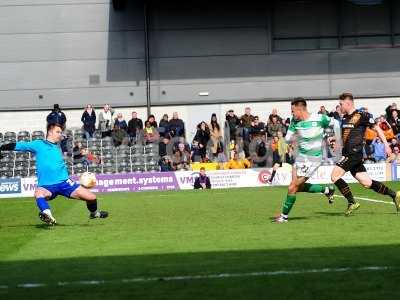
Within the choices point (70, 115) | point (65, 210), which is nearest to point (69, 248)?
point (65, 210)

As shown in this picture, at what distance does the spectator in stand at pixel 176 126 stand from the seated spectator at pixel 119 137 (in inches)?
71.1

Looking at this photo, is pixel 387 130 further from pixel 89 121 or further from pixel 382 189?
pixel 382 189

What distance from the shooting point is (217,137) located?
122ft

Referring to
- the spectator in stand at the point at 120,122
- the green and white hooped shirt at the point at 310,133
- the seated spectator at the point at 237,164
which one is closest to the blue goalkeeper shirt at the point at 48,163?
the green and white hooped shirt at the point at 310,133

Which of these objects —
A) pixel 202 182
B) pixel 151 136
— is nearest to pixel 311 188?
pixel 202 182

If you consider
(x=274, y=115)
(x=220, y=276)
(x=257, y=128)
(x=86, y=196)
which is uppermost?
(x=274, y=115)

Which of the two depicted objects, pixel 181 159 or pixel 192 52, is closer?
pixel 181 159

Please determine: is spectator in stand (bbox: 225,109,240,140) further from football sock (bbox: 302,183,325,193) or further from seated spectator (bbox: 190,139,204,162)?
football sock (bbox: 302,183,325,193)

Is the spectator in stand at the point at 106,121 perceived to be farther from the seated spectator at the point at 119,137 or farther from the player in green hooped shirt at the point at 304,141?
the player in green hooped shirt at the point at 304,141

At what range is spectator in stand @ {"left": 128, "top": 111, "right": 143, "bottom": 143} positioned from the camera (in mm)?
37469

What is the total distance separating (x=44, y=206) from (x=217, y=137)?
70.4 ft

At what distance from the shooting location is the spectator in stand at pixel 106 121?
3809cm

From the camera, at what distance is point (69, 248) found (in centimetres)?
1273

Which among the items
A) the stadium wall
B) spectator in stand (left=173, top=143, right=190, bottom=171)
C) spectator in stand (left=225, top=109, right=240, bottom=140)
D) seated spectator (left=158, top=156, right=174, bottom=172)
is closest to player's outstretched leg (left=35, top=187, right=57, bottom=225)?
seated spectator (left=158, top=156, right=174, bottom=172)
